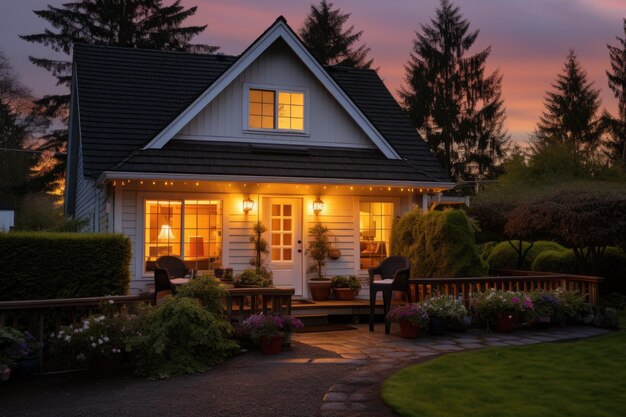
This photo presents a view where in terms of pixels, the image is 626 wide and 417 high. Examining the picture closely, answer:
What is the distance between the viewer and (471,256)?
1178cm

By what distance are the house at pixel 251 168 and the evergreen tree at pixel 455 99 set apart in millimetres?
19348

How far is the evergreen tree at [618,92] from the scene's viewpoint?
33406mm

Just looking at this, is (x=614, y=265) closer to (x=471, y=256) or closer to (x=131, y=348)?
(x=471, y=256)

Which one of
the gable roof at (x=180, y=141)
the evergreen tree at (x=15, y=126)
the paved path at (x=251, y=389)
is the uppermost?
the evergreen tree at (x=15, y=126)

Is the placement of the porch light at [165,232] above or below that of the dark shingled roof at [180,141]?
below

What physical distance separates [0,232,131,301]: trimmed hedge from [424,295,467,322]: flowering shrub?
4833 millimetres

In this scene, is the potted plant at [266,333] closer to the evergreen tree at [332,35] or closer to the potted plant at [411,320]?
the potted plant at [411,320]

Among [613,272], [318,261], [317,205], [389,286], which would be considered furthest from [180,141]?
[613,272]

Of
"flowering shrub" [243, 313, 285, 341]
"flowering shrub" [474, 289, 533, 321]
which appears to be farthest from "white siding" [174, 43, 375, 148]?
"flowering shrub" [243, 313, 285, 341]

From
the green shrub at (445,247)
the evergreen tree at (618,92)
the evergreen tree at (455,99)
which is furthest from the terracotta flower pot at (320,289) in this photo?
the evergreen tree at (618,92)

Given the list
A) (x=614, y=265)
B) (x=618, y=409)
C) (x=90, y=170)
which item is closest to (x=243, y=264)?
(x=90, y=170)

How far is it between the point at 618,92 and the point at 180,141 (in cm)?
2889

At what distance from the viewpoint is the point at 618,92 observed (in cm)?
3369

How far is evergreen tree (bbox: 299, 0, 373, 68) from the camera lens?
36.4 metres
